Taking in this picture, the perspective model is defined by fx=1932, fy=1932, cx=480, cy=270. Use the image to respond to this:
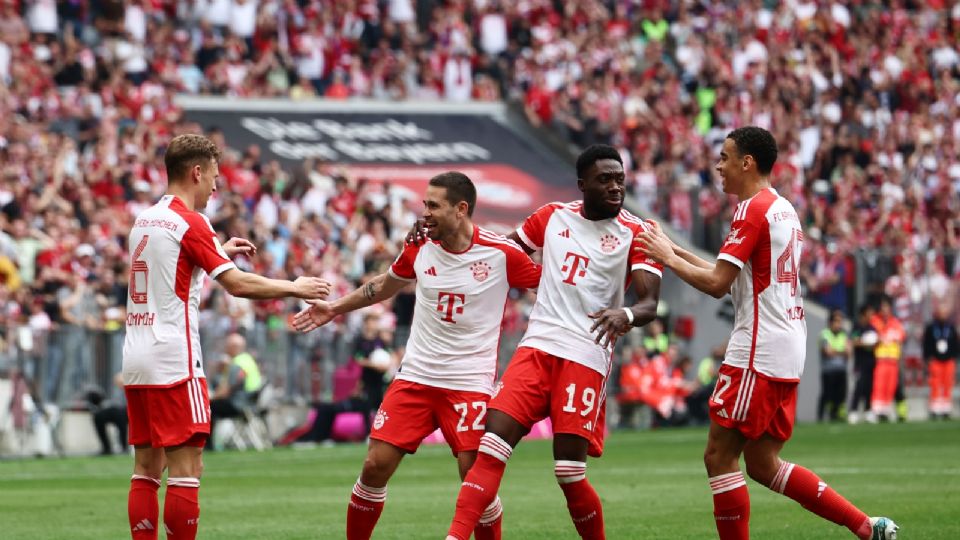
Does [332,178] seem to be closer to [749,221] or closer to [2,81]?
[2,81]

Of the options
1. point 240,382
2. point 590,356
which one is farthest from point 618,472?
point 590,356

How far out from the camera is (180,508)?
10.1 meters

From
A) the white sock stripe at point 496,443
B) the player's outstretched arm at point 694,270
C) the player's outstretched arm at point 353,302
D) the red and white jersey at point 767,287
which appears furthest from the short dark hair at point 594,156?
the white sock stripe at point 496,443

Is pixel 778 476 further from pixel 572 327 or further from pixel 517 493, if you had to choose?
pixel 517 493

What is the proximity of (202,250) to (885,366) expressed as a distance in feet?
77.0

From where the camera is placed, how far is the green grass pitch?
1377 cm

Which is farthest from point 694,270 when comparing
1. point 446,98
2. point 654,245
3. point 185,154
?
point 446,98

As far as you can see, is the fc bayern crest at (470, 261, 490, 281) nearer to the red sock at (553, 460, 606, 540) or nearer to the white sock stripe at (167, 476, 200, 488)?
the red sock at (553, 460, 606, 540)

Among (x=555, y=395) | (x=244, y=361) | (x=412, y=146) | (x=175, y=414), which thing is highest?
(x=412, y=146)

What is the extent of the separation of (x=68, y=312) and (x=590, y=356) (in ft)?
49.5

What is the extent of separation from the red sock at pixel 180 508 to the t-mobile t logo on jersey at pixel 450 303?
71.7 inches

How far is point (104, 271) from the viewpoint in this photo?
2502 centimetres

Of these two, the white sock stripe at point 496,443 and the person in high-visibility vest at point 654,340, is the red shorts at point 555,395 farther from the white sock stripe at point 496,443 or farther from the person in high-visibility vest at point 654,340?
the person in high-visibility vest at point 654,340

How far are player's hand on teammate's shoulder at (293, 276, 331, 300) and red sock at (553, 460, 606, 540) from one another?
1592 millimetres
